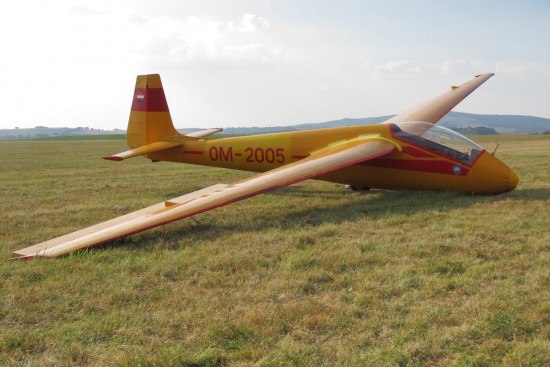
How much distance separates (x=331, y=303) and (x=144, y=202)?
7537 millimetres

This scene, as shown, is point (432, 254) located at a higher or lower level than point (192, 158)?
lower

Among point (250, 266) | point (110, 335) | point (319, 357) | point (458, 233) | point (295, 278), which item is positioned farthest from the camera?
point (458, 233)

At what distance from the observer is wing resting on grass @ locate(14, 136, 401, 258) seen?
256 inches

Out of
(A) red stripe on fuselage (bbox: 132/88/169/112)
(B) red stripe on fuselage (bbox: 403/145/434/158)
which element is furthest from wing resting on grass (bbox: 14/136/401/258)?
(A) red stripe on fuselage (bbox: 132/88/169/112)

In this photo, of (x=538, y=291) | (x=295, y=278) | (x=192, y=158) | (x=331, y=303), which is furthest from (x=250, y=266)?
(x=192, y=158)

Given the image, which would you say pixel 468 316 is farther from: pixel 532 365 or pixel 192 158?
pixel 192 158

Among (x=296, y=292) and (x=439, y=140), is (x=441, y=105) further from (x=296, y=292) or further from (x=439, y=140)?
(x=296, y=292)

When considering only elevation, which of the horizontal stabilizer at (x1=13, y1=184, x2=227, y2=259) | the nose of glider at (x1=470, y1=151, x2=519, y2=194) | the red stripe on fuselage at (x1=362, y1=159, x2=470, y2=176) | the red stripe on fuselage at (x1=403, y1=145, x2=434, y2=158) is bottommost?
the horizontal stabilizer at (x1=13, y1=184, x2=227, y2=259)

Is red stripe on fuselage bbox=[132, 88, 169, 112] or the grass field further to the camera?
red stripe on fuselage bbox=[132, 88, 169, 112]

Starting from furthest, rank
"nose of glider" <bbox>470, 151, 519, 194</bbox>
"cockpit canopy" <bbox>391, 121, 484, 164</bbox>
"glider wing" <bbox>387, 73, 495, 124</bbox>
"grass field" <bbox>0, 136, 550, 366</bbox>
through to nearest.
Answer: "glider wing" <bbox>387, 73, 495, 124</bbox> → "cockpit canopy" <bbox>391, 121, 484, 164</bbox> → "nose of glider" <bbox>470, 151, 519, 194</bbox> → "grass field" <bbox>0, 136, 550, 366</bbox>

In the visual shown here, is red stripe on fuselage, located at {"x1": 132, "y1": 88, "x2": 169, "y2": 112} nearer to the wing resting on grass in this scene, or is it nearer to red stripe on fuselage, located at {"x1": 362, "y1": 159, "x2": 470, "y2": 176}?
the wing resting on grass

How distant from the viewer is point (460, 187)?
9961 mm

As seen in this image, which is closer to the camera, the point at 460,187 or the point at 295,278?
the point at 295,278

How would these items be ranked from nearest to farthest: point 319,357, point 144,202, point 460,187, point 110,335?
1. point 319,357
2. point 110,335
3. point 460,187
4. point 144,202
